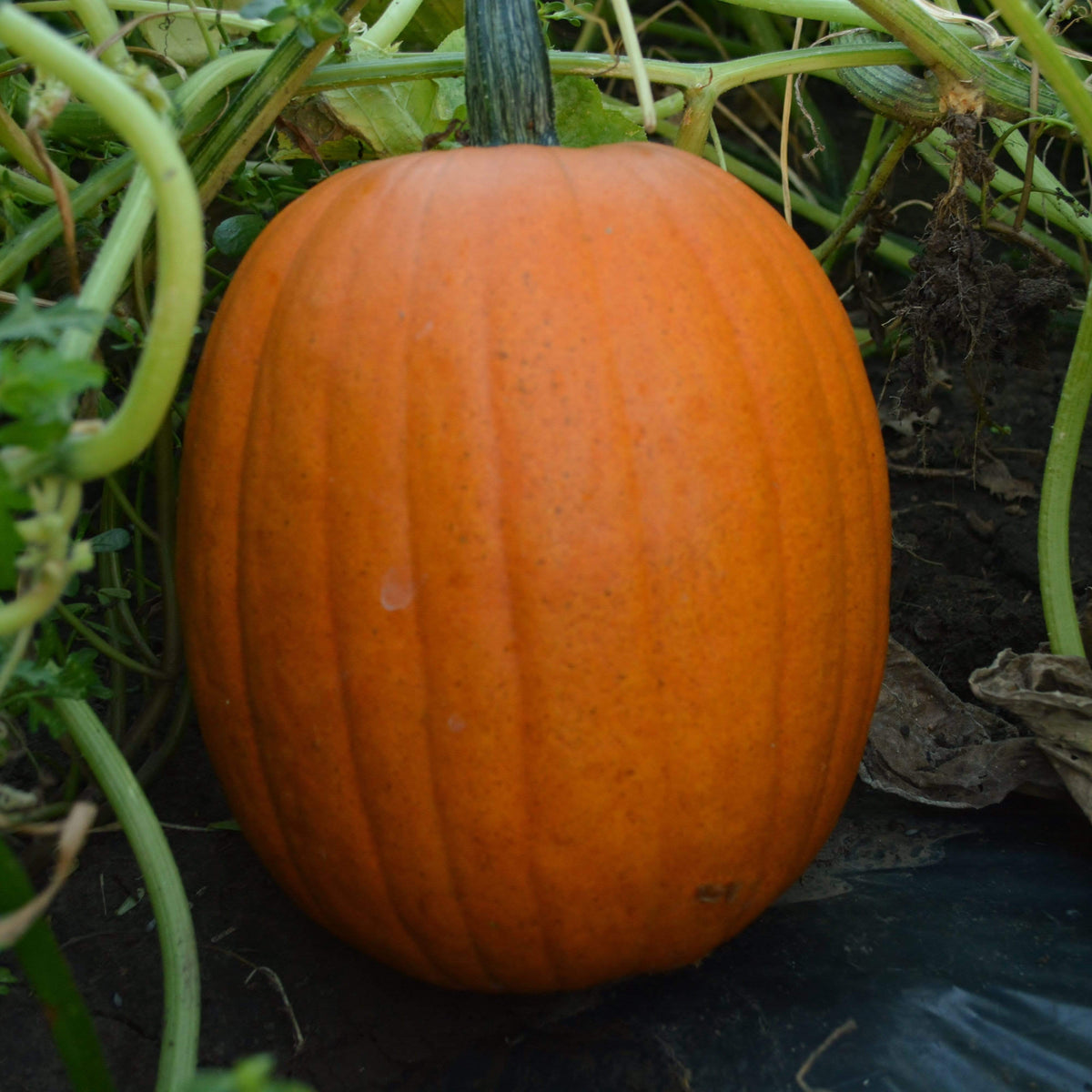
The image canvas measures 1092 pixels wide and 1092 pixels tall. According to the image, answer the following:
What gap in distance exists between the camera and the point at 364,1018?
111 centimetres

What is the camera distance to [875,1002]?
3.36 feet

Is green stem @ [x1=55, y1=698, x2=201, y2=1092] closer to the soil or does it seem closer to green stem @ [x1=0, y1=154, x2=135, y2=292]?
the soil

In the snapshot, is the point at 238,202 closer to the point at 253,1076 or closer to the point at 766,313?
the point at 766,313

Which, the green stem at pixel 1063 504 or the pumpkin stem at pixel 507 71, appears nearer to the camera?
the pumpkin stem at pixel 507 71

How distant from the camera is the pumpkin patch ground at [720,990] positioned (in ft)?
3.25

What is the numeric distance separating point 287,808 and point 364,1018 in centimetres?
23

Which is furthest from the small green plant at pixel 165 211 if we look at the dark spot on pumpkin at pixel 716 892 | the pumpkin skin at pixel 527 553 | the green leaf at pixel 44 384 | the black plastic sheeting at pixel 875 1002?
the dark spot on pumpkin at pixel 716 892

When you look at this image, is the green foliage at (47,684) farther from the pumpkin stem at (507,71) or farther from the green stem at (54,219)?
the pumpkin stem at (507,71)

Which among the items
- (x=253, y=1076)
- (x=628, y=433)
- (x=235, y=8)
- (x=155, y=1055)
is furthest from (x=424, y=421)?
(x=235, y=8)

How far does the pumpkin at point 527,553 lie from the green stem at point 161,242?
0.25 meters

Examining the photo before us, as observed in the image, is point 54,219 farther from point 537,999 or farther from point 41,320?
point 537,999

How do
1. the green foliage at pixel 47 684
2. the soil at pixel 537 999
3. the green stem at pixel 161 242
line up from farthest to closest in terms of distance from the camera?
the soil at pixel 537 999
the green foliage at pixel 47 684
the green stem at pixel 161 242

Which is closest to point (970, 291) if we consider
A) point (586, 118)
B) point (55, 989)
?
point (586, 118)

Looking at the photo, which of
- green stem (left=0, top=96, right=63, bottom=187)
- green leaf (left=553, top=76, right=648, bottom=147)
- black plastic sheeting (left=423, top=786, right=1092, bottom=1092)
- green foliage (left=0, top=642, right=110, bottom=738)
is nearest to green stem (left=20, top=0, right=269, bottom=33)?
green stem (left=0, top=96, right=63, bottom=187)
